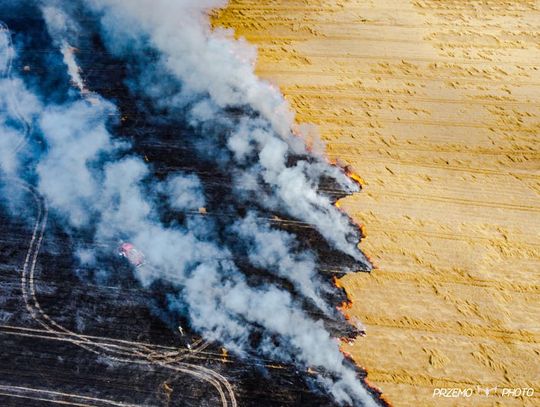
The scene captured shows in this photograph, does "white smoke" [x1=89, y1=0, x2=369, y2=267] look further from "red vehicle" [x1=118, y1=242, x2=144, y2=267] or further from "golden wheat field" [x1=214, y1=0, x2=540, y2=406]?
"red vehicle" [x1=118, y1=242, x2=144, y2=267]

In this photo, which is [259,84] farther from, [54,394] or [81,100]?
[54,394]

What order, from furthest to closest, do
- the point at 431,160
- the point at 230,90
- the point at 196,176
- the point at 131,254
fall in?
the point at 230,90
the point at 196,176
the point at 431,160
the point at 131,254

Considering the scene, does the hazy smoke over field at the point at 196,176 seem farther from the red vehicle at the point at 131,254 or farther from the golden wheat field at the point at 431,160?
the golden wheat field at the point at 431,160

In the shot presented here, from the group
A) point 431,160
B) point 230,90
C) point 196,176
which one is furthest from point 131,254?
point 431,160

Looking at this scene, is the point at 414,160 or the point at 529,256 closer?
the point at 529,256

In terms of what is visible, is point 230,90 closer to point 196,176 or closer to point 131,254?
point 196,176

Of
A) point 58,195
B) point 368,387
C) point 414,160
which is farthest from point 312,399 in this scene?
point 58,195
